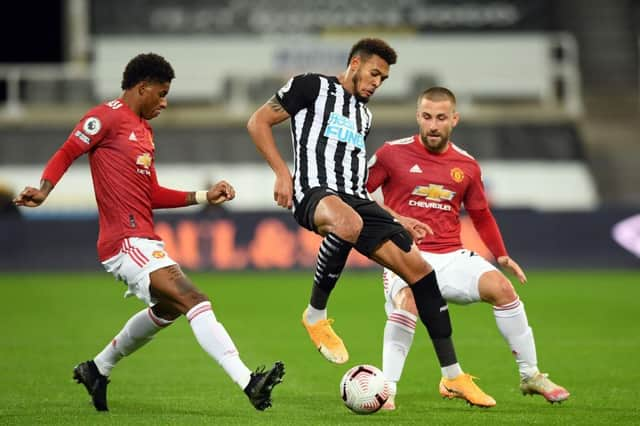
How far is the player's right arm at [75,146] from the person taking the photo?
7.51 meters

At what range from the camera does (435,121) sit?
8.36m

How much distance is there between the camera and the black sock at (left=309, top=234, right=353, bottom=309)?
296 inches

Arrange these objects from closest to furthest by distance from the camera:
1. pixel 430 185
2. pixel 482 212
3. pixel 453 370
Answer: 1. pixel 453 370
2. pixel 430 185
3. pixel 482 212

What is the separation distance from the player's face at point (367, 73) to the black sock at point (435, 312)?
1226 mm

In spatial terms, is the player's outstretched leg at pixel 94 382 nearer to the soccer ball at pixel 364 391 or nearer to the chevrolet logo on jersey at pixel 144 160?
the chevrolet logo on jersey at pixel 144 160

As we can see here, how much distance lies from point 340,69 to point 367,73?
784 inches

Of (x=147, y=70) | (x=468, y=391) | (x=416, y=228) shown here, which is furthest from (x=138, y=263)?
(x=468, y=391)

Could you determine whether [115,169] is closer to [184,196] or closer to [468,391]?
[184,196]

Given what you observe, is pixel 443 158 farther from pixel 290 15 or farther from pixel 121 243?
pixel 290 15

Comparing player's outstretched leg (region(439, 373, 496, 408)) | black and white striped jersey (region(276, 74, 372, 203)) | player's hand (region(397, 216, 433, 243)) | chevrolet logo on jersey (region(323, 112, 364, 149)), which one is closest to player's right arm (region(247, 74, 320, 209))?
black and white striped jersey (region(276, 74, 372, 203))

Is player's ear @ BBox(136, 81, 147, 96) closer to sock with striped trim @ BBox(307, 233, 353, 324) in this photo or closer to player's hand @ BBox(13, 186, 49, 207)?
player's hand @ BBox(13, 186, 49, 207)

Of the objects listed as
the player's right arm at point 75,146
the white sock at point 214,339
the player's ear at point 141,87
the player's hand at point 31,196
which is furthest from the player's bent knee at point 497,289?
the player's hand at point 31,196

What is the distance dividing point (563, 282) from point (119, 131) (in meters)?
13.1

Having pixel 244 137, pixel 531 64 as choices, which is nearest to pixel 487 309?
pixel 244 137
